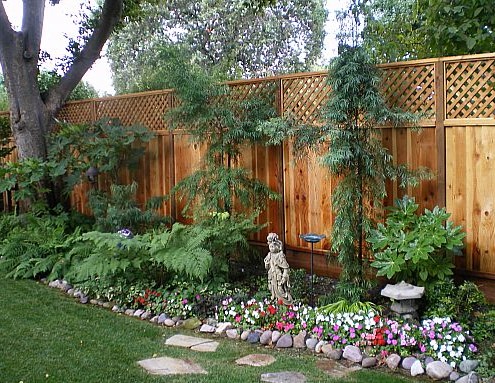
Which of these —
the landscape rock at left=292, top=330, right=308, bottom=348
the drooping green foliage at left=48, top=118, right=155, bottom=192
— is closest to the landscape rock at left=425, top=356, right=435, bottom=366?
the landscape rock at left=292, top=330, right=308, bottom=348

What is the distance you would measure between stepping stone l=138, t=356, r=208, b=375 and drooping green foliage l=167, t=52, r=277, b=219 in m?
2.16

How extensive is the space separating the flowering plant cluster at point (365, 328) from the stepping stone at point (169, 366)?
76 centimetres

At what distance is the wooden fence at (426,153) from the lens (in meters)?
4.52

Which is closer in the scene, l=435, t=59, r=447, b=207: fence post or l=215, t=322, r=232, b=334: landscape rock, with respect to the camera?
l=215, t=322, r=232, b=334: landscape rock

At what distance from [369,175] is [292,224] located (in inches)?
58.3

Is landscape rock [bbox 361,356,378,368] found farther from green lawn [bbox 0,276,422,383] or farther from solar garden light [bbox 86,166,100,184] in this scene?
solar garden light [bbox 86,166,100,184]

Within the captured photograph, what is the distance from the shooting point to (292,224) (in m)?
5.90

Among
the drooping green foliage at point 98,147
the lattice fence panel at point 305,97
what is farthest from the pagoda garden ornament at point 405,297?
the drooping green foliage at point 98,147

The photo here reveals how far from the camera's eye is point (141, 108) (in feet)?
24.8

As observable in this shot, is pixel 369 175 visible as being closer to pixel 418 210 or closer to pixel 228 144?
pixel 418 210

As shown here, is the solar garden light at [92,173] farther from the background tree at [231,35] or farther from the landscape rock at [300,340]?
the background tree at [231,35]

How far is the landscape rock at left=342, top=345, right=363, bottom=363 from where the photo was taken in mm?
3723

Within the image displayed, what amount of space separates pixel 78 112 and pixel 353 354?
645cm

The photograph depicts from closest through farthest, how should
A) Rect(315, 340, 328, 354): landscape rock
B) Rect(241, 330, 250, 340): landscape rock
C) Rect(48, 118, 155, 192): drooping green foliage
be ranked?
1. Rect(315, 340, 328, 354): landscape rock
2. Rect(241, 330, 250, 340): landscape rock
3. Rect(48, 118, 155, 192): drooping green foliage
